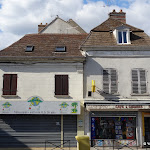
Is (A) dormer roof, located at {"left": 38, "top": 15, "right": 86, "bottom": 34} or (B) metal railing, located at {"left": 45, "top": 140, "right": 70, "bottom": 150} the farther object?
(A) dormer roof, located at {"left": 38, "top": 15, "right": 86, "bottom": 34}

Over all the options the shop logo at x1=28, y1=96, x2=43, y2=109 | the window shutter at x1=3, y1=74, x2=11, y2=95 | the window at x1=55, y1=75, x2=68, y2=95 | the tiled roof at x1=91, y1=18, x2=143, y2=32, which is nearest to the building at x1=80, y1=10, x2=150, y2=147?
the window at x1=55, y1=75, x2=68, y2=95

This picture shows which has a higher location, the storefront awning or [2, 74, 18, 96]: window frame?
[2, 74, 18, 96]: window frame

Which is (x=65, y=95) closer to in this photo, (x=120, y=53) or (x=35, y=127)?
(x=35, y=127)

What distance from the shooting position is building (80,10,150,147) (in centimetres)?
1454

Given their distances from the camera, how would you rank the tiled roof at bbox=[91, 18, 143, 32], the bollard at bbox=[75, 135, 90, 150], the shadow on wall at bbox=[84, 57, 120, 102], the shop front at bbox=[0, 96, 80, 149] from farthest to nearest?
the tiled roof at bbox=[91, 18, 143, 32] < the shadow on wall at bbox=[84, 57, 120, 102] < the shop front at bbox=[0, 96, 80, 149] < the bollard at bbox=[75, 135, 90, 150]

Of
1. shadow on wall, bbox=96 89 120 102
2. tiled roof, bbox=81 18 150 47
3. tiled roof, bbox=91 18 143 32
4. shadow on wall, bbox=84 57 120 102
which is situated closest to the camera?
shadow on wall, bbox=96 89 120 102

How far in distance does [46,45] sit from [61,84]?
3448 millimetres

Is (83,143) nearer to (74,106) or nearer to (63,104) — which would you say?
(74,106)

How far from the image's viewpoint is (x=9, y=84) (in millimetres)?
14828

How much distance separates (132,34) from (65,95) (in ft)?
21.8

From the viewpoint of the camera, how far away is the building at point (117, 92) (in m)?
14.5

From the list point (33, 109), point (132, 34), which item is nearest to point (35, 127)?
point (33, 109)

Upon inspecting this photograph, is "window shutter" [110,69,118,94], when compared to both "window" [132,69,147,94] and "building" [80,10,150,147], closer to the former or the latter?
"building" [80,10,150,147]

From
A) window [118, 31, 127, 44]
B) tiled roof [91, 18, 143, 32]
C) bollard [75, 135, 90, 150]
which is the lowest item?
bollard [75, 135, 90, 150]
